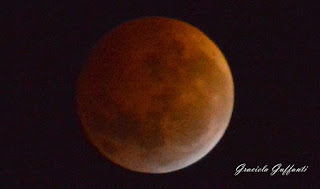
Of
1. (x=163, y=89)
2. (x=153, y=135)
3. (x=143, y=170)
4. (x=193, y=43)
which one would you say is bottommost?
(x=143, y=170)

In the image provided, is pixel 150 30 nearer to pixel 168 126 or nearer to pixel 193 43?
pixel 193 43

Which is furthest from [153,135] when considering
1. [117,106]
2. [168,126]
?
[117,106]

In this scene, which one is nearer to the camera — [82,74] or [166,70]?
[166,70]

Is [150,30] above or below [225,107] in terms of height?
above

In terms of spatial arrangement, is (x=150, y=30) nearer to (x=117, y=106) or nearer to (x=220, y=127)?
(x=117, y=106)

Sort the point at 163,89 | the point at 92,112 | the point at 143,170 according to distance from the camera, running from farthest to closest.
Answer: the point at 143,170
the point at 92,112
the point at 163,89

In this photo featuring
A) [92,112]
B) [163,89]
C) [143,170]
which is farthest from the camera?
[143,170]

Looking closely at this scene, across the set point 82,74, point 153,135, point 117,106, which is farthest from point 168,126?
point 82,74
